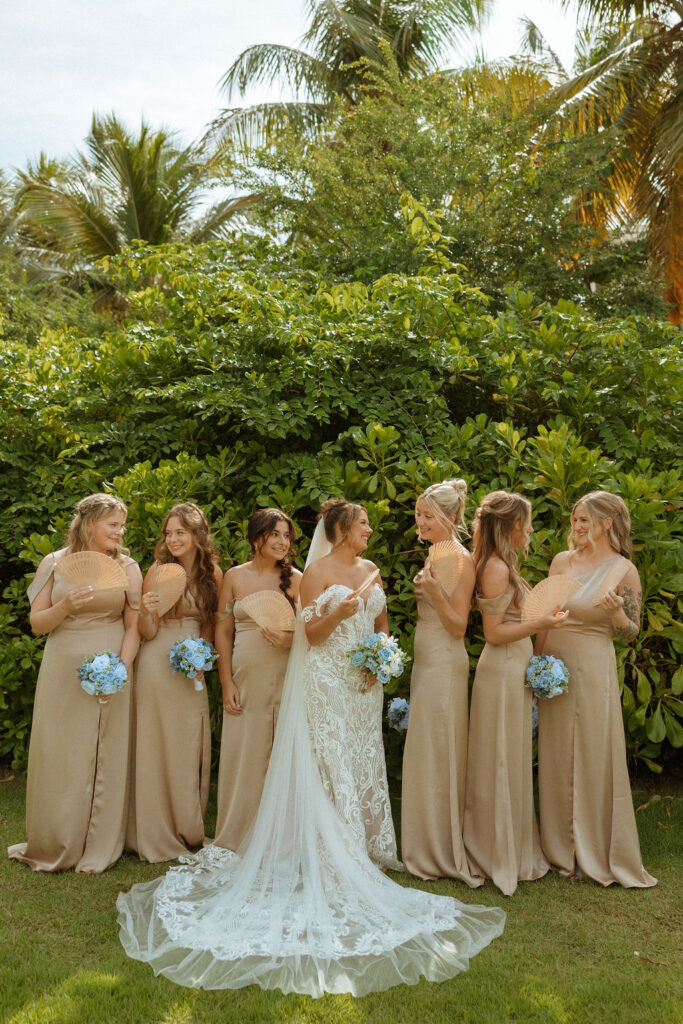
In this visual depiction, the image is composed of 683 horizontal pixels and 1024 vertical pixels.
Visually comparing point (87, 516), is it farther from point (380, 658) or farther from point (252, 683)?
point (380, 658)

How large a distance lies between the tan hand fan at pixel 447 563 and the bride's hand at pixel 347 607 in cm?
54

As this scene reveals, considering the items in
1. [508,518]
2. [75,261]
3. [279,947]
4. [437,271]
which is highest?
[75,261]

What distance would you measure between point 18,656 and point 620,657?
15.1 ft

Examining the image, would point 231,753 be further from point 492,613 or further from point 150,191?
point 150,191

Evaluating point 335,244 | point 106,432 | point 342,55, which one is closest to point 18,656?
point 106,432

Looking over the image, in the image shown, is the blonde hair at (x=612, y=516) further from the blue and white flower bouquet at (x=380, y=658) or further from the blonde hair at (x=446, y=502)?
the blue and white flower bouquet at (x=380, y=658)

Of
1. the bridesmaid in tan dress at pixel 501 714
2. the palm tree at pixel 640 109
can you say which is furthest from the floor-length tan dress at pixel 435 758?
the palm tree at pixel 640 109

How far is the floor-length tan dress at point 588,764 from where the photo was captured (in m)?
5.03

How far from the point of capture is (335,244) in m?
13.0

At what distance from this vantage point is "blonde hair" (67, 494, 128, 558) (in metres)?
5.29

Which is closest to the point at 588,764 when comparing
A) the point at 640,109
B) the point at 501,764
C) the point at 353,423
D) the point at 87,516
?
the point at 501,764

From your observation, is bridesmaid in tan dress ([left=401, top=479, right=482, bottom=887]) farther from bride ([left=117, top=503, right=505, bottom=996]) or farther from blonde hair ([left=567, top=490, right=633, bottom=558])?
blonde hair ([left=567, top=490, right=633, bottom=558])

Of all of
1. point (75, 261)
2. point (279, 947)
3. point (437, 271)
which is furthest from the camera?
point (75, 261)

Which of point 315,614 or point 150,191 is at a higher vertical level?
point 150,191
